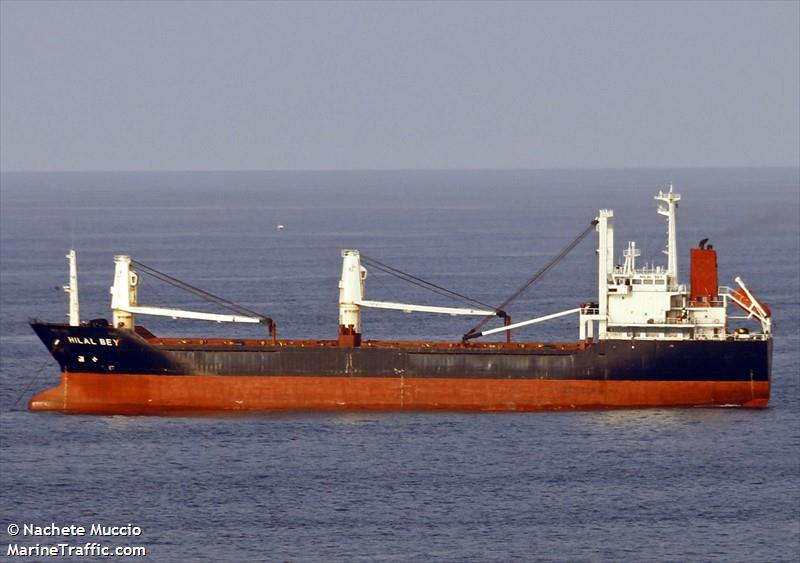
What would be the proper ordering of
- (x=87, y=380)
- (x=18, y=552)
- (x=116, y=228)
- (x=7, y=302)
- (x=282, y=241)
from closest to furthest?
(x=18, y=552) < (x=87, y=380) < (x=7, y=302) < (x=282, y=241) < (x=116, y=228)

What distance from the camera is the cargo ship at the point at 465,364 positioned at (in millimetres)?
67625

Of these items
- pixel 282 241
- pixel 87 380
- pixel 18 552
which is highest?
pixel 282 241

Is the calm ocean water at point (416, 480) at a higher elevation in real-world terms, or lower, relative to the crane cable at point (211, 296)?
lower

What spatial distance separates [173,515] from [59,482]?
19.2 feet

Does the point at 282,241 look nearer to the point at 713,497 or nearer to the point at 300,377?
the point at 300,377

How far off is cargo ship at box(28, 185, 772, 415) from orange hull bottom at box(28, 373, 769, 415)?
0.04 metres

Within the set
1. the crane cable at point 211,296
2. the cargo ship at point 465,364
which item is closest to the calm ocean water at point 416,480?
the cargo ship at point 465,364

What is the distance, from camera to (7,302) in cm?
10456

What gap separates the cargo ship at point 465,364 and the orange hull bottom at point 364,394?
41 mm

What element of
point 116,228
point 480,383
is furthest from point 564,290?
point 116,228

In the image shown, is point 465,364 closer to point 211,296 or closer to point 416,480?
point 211,296

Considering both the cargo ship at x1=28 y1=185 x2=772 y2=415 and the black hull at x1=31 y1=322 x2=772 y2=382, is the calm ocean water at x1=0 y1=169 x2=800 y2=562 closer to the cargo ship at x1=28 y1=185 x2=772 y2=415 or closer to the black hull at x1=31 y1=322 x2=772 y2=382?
the cargo ship at x1=28 y1=185 x2=772 y2=415

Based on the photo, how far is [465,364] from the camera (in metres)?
68.4

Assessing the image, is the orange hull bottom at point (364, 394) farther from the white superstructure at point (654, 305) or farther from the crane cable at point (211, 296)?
the crane cable at point (211, 296)
